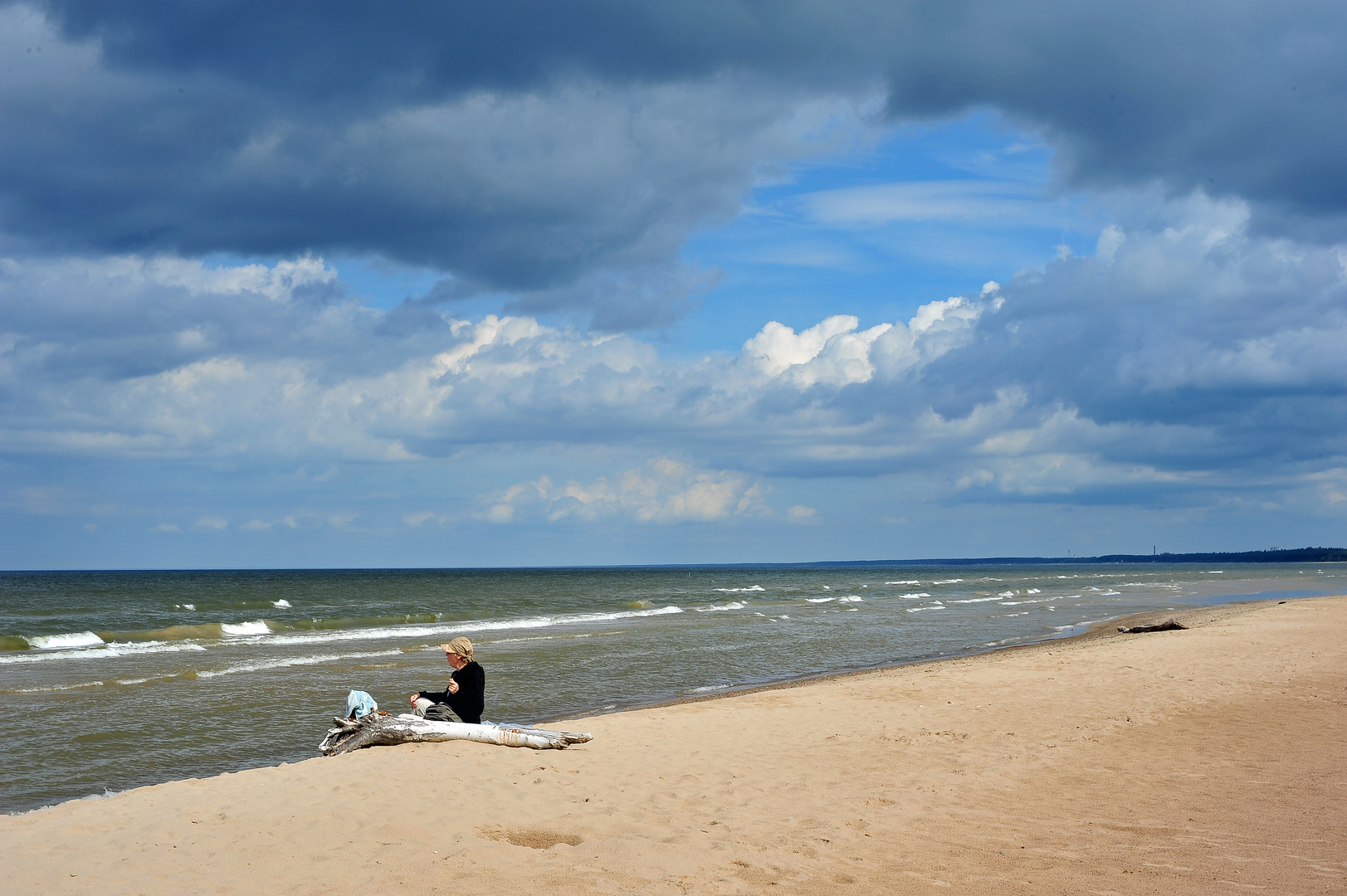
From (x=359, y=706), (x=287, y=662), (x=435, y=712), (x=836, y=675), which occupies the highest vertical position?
(x=359, y=706)

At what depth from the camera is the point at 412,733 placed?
389 inches

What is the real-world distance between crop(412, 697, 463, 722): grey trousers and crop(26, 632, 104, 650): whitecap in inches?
947

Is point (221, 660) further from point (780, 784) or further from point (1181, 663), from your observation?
point (1181, 663)

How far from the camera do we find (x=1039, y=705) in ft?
41.0

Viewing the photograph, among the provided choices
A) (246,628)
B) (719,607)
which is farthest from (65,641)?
(719,607)

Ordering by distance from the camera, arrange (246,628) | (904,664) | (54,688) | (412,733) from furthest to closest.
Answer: (246,628) < (904,664) < (54,688) < (412,733)

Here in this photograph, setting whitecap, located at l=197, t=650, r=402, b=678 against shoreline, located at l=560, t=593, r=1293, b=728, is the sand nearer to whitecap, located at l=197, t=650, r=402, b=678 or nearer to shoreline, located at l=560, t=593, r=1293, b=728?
shoreline, located at l=560, t=593, r=1293, b=728

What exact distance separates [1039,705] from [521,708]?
8525 millimetres

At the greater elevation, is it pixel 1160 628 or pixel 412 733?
pixel 412 733

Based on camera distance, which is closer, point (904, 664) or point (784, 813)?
point (784, 813)

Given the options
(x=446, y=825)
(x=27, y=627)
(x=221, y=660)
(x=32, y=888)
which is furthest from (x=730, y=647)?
(x=27, y=627)

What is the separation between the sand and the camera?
594 cm

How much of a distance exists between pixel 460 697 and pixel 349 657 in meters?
15.3

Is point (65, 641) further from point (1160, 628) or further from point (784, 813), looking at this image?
point (1160, 628)
